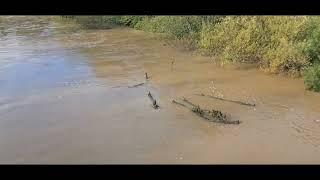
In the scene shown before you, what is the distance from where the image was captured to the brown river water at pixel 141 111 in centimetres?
710

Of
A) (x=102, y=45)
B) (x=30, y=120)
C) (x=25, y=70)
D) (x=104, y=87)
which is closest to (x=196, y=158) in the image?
(x=30, y=120)

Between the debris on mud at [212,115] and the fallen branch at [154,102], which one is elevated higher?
the debris on mud at [212,115]

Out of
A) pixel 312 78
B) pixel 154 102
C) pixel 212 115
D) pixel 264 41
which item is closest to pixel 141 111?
pixel 154 102

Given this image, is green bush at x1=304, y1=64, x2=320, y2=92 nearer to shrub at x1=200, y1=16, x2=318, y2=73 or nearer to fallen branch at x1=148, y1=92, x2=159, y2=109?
shrub at x1=200, y1=16, x2=318, y2=73

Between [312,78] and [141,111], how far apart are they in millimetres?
3250

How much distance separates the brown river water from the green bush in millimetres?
135

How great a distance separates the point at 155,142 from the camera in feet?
24.4

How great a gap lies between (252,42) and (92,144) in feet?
15.6

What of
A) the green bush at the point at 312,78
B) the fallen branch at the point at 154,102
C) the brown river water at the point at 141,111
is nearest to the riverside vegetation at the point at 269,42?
the green bush at the point at 312,78

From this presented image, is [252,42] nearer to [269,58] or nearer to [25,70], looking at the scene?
[269,58]

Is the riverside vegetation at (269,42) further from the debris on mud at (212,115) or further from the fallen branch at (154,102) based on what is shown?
the fallen branch at (154,102)

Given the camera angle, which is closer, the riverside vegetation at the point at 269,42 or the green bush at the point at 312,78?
the green bush at the point at 312,78

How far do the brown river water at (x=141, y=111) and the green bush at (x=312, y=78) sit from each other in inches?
5.3

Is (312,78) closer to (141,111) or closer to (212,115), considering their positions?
(212,115)
